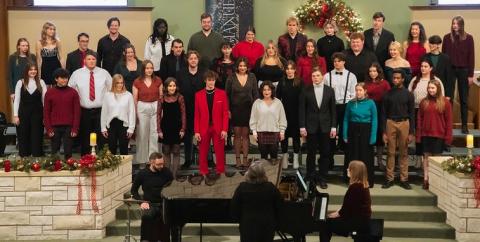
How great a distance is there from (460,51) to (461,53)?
0.13 feet

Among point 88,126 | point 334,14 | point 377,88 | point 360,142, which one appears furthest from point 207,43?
point 334,14

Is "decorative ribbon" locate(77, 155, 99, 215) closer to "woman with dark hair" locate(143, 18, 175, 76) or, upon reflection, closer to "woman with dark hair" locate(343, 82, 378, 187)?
"woman with dark hair" locate(143, 18, 175, 76)

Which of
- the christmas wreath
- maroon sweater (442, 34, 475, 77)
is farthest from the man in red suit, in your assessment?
the christmas wreath

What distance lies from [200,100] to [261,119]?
2.87 feet

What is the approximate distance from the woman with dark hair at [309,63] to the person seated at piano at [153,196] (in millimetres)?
3211

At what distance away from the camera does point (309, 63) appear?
11.9 m

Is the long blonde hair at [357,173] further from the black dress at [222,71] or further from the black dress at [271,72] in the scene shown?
the black dress at [222,71]

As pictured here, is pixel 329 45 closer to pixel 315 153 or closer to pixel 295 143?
pixel 295 143

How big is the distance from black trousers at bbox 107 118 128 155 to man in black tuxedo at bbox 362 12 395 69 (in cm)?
395

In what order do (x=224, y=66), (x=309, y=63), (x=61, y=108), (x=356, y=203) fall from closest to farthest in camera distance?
(x=356, y=203) → (x=61, y=108) → (x=309, y=63) → (x=224, y=66)

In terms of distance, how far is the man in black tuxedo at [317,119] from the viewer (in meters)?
11.2

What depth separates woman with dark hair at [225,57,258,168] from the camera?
11430 millimetres

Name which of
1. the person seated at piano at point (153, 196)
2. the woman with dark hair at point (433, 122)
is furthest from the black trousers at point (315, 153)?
the person seated at piano at point (153, 196)

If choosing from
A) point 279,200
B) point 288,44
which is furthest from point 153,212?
point 288,44
